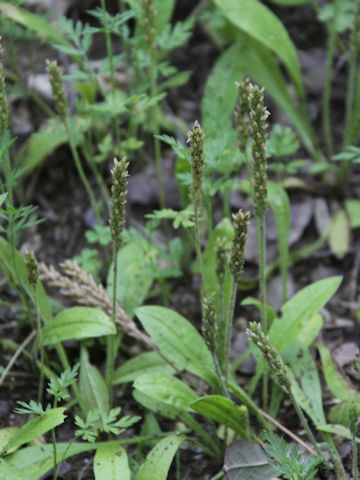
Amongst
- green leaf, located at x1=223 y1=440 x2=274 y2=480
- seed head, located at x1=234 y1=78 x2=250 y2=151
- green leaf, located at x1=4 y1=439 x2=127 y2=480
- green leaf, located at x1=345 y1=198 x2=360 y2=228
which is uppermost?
seed head, located at x1=234 y1=78 x2=250 y2=151

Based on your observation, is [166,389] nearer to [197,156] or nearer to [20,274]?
[20,274]

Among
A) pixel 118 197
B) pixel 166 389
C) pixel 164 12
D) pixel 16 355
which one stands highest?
pixel 164 12

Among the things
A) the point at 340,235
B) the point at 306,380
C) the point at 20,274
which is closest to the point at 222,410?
the point at 306,380

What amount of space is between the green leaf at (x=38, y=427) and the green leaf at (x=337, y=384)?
1058 mm

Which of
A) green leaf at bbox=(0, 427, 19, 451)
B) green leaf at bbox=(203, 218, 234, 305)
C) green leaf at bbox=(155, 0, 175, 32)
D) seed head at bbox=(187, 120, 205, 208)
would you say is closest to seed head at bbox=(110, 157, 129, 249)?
seed head at bbox=(187, 120, 205, 208)

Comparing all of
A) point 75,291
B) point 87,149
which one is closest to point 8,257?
point 75,291

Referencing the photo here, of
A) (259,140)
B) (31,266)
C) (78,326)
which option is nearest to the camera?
(259,140)

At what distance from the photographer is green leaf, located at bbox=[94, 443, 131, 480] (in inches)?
71.6

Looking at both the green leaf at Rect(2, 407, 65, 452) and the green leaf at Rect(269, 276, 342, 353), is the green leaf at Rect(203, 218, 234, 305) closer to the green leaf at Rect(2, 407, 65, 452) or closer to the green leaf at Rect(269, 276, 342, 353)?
the green leaf at Rect(269, 276, 342, 353)

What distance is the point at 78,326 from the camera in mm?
2129

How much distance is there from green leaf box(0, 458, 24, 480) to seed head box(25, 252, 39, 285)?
59cm

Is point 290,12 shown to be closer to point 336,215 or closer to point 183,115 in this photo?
point 183,115

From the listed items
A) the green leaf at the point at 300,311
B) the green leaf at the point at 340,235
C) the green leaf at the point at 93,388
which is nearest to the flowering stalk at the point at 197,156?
the green leaf at the point at 300,311

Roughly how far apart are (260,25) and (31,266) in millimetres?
1956
